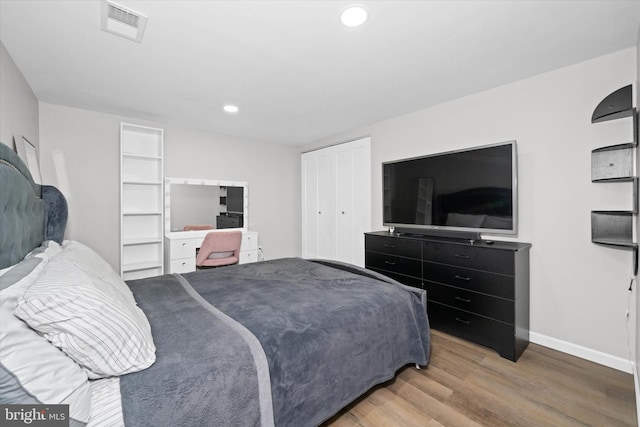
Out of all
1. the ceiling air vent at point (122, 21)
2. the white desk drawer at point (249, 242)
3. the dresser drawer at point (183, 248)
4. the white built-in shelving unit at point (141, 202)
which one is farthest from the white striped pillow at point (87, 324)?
the white desk drawer at point (249, 242)

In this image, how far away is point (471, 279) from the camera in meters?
2.43

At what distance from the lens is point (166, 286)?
6.66ft

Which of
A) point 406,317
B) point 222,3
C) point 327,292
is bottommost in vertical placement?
point 406,317

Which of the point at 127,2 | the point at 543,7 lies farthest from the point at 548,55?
the point at 127,2

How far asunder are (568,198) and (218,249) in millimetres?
3716

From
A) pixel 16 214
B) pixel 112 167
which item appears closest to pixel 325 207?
pixel 112 167

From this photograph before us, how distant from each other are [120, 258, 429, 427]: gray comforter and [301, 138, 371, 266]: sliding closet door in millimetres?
1919

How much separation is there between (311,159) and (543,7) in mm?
3676

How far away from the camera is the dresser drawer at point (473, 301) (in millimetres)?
2230

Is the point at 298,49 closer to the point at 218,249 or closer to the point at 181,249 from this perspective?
the point at 218,249

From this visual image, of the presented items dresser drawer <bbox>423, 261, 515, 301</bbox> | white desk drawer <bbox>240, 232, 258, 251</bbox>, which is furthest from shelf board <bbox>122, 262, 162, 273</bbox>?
dresser drawer <bbox>423, 261, 515, 301</bbox>

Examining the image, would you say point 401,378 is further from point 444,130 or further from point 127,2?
point 127,2

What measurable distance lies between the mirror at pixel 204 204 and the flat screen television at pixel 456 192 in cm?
242

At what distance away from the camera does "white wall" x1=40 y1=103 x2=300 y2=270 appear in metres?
3.19
